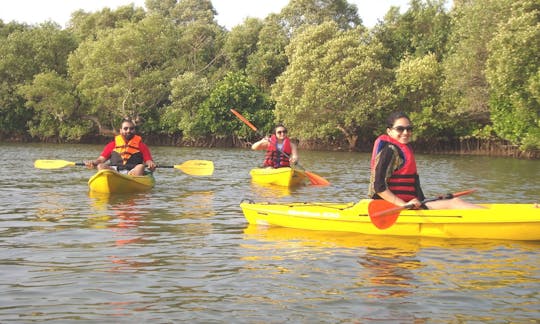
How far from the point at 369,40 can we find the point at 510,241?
31.2m

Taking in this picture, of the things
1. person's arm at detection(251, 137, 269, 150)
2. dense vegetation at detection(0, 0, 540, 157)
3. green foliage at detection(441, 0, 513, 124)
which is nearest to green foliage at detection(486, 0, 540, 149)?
dense vegetation at detection(0, 0, 540, 157)

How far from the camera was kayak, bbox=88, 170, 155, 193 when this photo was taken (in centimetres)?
1114

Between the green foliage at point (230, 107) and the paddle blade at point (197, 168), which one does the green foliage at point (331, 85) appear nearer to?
the green foliage at point (230, 107)

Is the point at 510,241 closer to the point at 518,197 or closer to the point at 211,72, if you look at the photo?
the point at 518,197

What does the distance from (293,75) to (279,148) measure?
792 inches

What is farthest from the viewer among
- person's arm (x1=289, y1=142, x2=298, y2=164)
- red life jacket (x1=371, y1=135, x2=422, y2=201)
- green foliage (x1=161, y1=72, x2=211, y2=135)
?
green foliage (x1=161, y1=72, x2=211, y2=135)

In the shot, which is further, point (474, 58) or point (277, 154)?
point (474, 58)

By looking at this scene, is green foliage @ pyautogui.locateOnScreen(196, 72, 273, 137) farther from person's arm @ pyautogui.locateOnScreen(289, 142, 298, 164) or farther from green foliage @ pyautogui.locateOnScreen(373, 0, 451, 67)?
person's arm @ pyautogui.locateOnScreen(289, 142, 298, 164)

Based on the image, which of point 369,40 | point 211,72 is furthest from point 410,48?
point 211,72

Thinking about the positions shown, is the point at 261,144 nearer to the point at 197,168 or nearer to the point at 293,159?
the point at 293,159

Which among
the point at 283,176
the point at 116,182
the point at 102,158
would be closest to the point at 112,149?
the point at 102,158

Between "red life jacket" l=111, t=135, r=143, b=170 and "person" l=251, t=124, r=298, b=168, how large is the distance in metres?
2.76

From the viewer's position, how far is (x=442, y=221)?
7.07 m

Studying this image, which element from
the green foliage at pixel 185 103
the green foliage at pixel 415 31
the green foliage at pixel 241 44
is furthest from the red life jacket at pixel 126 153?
the green foliage at pixel 241 44
